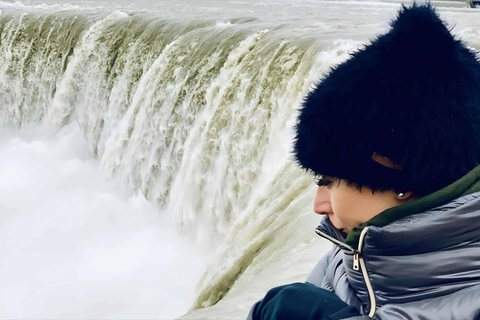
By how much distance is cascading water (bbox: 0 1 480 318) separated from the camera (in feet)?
11.4

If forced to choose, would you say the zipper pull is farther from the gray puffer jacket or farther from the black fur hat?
the black fur hat

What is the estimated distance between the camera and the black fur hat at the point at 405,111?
109 centimetres

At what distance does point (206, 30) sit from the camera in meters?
7.75

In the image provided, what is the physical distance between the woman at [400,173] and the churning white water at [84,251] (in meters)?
3.44

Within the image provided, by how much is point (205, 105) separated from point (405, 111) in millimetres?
5568

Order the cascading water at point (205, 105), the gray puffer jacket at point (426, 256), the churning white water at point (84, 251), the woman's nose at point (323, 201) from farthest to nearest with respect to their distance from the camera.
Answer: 1. the churning white water at point (84, 251)
2. the cascading water at point (205, 105)
3. the woman's nose at point (323, 201)
4. the gray puffer jacket at point (426, 256)

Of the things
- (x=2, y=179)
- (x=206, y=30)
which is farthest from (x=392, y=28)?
(x=2, y=179)

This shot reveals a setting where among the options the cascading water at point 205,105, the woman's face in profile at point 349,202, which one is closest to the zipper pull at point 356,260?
the woman's face in profile at point 349,202

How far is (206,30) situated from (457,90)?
688 cm

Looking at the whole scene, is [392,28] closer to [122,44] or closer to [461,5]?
[122,44]

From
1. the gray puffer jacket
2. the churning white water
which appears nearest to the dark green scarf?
the gray puffer jacket

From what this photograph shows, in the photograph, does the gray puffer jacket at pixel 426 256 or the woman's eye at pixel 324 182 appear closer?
the gray puffer jacket at pixel 426 256

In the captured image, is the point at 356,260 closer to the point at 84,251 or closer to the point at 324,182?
the point at 324,182

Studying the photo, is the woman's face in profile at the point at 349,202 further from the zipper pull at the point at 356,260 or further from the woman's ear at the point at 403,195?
the zipper pull at the point at 356,260
